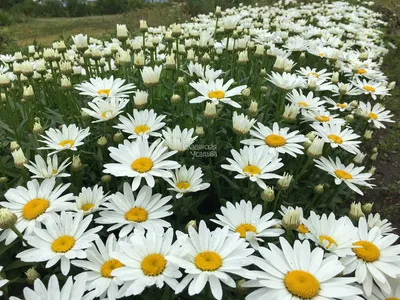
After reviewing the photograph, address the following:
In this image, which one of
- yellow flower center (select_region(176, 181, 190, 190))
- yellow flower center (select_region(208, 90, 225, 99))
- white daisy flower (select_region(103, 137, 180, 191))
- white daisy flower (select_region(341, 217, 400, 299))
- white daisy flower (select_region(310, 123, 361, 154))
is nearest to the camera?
white daisy flower (select_region(341, 217, 400, 299))

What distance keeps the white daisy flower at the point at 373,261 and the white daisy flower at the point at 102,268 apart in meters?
0.88

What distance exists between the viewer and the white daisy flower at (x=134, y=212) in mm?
1562

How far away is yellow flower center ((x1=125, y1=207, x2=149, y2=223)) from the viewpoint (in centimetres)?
159

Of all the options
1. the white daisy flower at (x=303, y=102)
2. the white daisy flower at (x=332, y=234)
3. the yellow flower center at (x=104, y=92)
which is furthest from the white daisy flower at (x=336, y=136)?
the yellow flower center at (x=104, y=92)

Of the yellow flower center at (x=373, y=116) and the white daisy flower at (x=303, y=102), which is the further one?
the yellow flower center at (x=373, y=116)

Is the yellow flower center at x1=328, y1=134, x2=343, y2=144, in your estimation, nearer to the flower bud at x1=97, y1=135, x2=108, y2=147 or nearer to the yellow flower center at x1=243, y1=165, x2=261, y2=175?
the yellow flower center at x1=243, y1=165, x2=261, y2=175

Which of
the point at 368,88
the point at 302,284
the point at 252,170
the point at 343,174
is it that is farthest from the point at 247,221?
Answer: the point at 368,88

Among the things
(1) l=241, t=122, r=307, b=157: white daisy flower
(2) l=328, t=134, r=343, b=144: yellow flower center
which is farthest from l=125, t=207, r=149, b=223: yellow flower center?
(2) l=328, t=134, r=343, b=144: yellow flower center

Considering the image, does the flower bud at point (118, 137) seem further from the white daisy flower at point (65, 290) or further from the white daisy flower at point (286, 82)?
the white daisy flower at point (286, 82)

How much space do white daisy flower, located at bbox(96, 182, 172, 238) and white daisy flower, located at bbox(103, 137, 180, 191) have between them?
0.25 ft

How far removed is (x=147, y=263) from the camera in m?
1.29

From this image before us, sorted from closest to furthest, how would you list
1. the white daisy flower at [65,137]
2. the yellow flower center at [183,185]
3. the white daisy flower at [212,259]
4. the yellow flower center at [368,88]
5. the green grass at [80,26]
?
1. the white daisy flower at [212,259]
2. the yellow flower center at [183,185]
3. the white daisy flower at [65,137]
4. the yellow flower center at [368,88]
5. the green grass at [80,26]

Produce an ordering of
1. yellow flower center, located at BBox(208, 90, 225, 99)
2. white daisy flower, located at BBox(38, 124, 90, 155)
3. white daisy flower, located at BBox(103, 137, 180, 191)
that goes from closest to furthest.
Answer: white daisy flower, located at BBox(103, 137, 180, 191) < white daisy flower, located at BBox(38, 124, 90, 155) < yellow flower center, located at BBox(208, 90, 225, 99)

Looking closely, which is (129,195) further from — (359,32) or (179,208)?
(359,32)
